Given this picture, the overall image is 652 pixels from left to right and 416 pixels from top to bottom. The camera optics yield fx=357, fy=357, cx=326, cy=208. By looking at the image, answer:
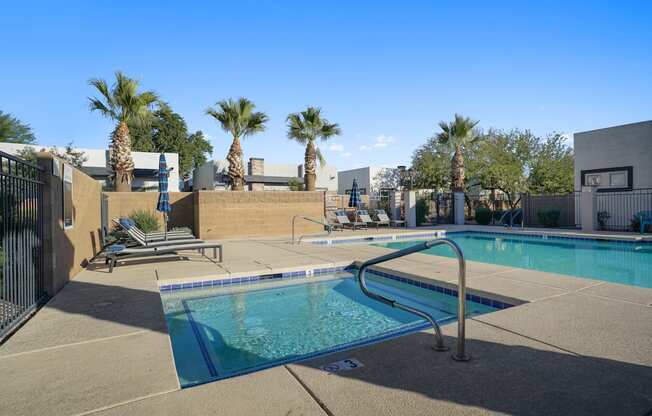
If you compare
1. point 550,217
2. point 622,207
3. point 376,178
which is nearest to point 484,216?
point 550,217

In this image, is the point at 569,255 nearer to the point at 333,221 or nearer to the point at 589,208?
the point at 589,208

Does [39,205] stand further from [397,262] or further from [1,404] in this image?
[397,262]

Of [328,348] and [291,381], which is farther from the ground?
[291,381]

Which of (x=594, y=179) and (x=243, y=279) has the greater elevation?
(x=594, y=179)

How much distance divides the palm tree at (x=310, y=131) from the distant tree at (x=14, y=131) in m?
21.3

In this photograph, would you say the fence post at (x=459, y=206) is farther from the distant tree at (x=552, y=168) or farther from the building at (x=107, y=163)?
the building at (x=107, y=163)

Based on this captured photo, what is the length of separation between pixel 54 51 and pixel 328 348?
1426cm

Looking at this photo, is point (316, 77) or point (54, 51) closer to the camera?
point (54, 51)

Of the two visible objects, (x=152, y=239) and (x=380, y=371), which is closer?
(x=380, y=371)

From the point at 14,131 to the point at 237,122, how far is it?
21472mm

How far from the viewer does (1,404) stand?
2209mm

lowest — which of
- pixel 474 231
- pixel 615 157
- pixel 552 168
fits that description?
pixel 474 231

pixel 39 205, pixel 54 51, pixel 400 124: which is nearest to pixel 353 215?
pixel 400 124

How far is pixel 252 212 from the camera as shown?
1456cm
